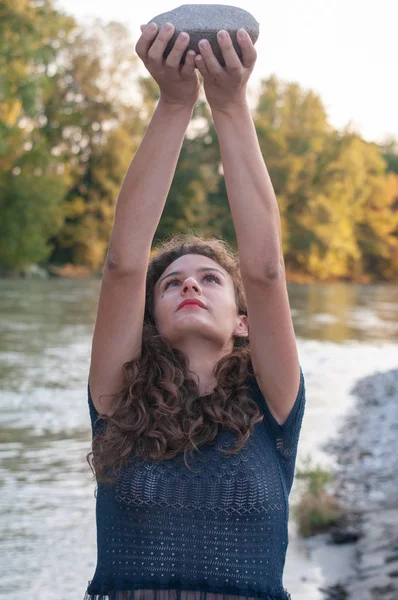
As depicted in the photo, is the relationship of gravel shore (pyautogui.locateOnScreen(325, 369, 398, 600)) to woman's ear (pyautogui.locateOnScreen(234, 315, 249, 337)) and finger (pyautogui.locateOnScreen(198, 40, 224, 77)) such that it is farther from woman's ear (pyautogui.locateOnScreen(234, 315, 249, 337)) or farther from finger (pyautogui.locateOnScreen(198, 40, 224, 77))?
finger (pyautogui.locateOnScreen(198, 40, 224, 77))

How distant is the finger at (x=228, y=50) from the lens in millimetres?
1968

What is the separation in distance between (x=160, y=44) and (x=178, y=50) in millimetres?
38

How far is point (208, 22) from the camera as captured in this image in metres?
2.00

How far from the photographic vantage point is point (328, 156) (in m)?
60.8

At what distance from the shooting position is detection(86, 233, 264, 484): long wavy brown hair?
84.0 inches

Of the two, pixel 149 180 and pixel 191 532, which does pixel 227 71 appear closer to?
pixel 149 180

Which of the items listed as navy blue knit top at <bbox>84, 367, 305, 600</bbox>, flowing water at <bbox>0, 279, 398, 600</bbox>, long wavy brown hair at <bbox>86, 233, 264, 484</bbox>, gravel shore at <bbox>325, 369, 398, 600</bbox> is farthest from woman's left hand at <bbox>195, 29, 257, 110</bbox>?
flowing water at <bbox>0, 279, 398, 600</bbox>

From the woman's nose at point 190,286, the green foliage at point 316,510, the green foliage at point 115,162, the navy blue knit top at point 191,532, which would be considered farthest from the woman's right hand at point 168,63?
the green foliage at point 115,162

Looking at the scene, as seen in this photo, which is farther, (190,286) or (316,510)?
(316,510)

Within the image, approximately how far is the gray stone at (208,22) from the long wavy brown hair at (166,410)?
696mm

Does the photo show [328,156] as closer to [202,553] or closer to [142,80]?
[142,80]

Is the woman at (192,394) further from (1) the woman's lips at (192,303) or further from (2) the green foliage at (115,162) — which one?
(2) the green foliage at (115,162)

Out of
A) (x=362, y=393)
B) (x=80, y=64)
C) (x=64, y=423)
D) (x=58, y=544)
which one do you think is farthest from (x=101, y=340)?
(x=80, y=64)

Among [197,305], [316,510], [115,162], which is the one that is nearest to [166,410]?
[197,305]
